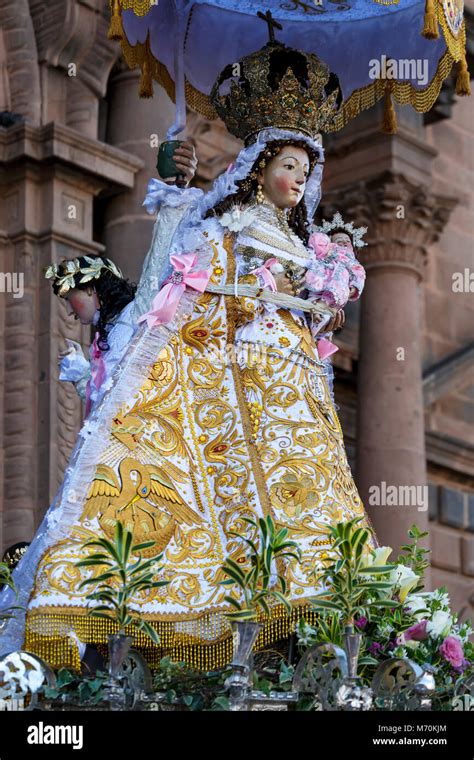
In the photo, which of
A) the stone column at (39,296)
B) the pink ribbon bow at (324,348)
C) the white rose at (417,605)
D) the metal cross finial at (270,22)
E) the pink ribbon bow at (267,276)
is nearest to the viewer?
the white rose at (417,605)

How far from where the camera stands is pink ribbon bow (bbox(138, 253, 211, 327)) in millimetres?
8039

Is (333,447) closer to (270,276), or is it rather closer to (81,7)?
(270,276)

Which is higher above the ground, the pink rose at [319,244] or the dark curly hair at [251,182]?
the dark curly hair at [251,182]

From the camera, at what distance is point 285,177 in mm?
8266

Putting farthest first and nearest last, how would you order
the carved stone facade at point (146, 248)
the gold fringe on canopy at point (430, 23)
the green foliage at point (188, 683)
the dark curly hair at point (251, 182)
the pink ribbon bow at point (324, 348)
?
the carved stone facade at point (146, 248) → the pink ribbon bow at point (324, 348) → the gold fringe on canopy at point (430, 23) → the dark curly hair at point (251, 182) → the green foliage at point (188, 683)

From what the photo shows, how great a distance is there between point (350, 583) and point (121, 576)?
851 mm

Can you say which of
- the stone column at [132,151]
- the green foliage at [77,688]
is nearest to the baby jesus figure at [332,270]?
the green foliage at [77,688]

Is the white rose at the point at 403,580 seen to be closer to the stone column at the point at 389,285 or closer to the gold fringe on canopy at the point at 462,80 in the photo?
the gold fringe on canopy at the point at 462,80

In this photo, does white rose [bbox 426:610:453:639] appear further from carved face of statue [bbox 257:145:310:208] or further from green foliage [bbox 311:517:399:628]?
carved face of statue [bbox 257:145:310:208]

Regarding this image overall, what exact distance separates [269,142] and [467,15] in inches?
312

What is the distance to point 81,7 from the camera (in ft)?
42.2

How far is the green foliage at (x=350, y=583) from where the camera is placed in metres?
6.76

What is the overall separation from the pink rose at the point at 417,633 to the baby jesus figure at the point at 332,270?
1617 mm

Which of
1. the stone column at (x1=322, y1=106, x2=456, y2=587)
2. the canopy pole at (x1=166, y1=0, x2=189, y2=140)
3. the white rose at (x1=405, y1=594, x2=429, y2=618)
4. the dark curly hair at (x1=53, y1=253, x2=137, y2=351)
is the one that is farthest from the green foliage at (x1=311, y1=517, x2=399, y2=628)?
the stone column at (x1=322, y1=106, x2=456, y2=587)
